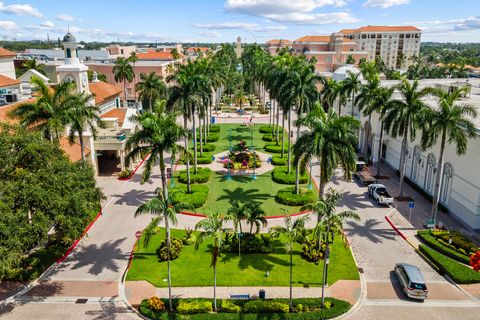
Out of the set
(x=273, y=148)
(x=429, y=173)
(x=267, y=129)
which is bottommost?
(x=273, y=148)

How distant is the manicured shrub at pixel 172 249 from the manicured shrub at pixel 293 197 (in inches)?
472

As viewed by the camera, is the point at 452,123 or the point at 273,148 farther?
the point at 273,148

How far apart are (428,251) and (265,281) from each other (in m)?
12.4

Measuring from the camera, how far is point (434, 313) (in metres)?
21.7

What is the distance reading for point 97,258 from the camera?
90.8ft

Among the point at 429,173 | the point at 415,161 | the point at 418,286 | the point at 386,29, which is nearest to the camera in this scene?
the point at 418,286

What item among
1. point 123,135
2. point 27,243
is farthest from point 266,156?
point 27,243

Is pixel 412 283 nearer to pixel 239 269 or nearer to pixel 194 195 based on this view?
pixel 239 269

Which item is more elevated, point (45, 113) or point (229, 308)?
point (45, 113)

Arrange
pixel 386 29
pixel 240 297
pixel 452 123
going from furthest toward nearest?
1. pixel 386 29
2. pixel 452 123
3. pixel 240 297

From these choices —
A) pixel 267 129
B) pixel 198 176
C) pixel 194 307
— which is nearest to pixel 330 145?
pixel 194 307

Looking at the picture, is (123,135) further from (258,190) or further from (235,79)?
(235,79)

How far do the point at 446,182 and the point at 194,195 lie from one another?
2365cm

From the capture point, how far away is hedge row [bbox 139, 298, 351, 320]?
21000mm
